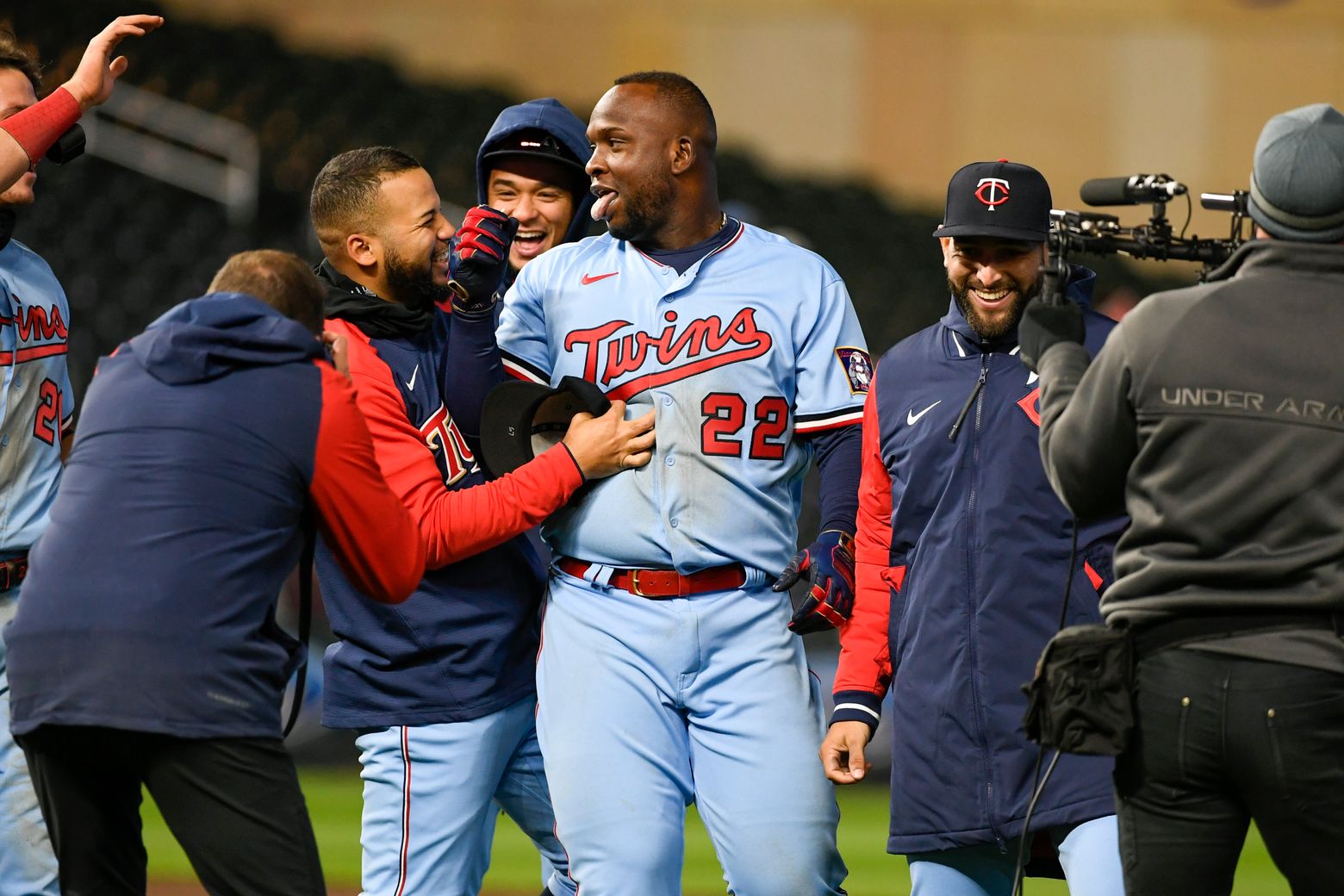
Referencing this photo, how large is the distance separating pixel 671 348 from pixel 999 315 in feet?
2.37

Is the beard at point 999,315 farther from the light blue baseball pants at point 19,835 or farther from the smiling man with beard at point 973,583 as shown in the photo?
the light blue baseball pants at point 19,835

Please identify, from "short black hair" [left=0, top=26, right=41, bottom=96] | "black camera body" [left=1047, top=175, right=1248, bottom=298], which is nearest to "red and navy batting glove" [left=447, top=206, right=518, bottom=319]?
"black camera body" [left=1047, top=175, right=1248, bottom=298]

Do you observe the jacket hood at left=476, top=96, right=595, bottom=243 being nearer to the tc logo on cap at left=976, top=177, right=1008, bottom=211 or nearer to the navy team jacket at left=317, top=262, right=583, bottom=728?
the navy team jacket at left=317, top=262, right=583, bottom=728

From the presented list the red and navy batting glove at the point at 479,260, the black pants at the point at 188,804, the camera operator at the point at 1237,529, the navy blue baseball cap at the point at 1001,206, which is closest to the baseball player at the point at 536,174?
the red and navy batting glove at the point at 479,260

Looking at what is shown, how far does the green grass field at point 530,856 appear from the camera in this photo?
22.1ft

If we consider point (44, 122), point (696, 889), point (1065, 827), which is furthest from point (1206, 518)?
point (696, 889)

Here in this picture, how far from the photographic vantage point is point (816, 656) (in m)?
8.63

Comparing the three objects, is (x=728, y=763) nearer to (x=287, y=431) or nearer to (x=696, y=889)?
(x=287, y=431)

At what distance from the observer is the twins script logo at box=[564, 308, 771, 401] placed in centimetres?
361

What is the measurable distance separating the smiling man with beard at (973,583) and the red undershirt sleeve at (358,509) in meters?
0.99

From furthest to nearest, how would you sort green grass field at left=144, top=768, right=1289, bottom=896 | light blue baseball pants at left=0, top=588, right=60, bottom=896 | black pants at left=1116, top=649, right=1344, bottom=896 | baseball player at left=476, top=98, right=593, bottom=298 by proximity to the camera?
green grass field at left=144, top=768, right=1289, bottom=896
baseball player at left=476, top=98, right=593, bottom=298
light blue baseball pants at left=0, top=588, right=60, bottom=896
black pants at left=1116, top=649, right=1344, bottom=896

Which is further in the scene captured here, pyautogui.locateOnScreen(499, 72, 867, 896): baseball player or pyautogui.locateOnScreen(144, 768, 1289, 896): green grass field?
pyautogui.locateOnScreen(144, 768, 1289, 896): green grass field

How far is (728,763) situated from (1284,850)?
1216 millimetres

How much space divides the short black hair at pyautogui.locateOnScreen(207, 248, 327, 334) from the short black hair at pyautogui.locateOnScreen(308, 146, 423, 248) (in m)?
0.78
